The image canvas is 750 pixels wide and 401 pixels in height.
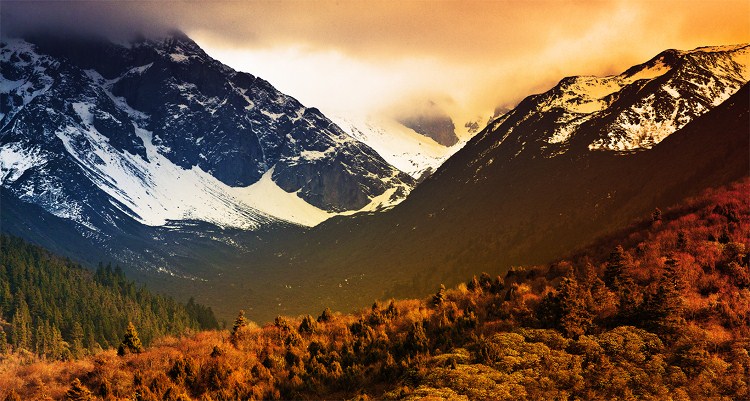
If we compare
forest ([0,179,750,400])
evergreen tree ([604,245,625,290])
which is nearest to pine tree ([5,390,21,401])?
forest ([0,179,750,400])

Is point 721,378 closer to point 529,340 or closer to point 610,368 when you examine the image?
point 610,368

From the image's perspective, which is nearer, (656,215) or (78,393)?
(78,393)

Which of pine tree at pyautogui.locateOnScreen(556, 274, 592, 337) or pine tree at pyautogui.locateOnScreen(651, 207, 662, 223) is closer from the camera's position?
pine tree at pyautogui.locateOnScreen(556, 274, 592, 337)

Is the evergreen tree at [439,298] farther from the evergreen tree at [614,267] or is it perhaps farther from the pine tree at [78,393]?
the pine tree at [78,393]

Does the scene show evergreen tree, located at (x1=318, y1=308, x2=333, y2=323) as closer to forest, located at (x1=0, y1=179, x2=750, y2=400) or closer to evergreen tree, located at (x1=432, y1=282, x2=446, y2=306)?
forest, located at (x1=0, y1=179, x2=750, y2=400)

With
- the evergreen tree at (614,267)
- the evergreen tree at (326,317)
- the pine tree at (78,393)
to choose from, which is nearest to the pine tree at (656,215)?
the evergreen tree at (614,267)

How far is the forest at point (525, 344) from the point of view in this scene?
29656 mm

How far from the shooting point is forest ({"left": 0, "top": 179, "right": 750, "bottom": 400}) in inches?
1168

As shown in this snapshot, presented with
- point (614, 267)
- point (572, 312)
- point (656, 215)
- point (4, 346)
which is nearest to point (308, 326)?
point (572, 312)

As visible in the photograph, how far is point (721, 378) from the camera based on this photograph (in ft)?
93.4

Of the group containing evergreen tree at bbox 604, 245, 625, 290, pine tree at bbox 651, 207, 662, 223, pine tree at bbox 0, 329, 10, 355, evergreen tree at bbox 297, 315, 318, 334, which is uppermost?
pine tree at bbox 651, 207, 662, 223

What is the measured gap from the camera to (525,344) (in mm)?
33219

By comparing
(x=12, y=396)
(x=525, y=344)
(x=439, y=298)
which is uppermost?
(x=439, y=298)

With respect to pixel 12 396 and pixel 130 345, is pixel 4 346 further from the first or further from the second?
pixel 12 396
